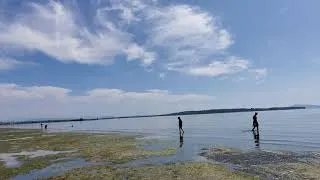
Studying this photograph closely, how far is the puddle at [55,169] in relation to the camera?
26156mm

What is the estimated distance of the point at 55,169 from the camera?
94.2ft

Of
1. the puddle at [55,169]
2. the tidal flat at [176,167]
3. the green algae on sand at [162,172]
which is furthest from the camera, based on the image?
the puddle at [55,169]

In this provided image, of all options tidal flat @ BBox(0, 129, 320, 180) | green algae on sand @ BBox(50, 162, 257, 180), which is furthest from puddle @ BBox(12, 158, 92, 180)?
green algae on sand @ BBox(50, 162, 257, 180)

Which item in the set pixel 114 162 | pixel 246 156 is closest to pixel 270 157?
pixel 246 156

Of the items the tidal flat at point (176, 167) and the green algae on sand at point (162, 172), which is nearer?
the green algae on sand at point (162, 172)

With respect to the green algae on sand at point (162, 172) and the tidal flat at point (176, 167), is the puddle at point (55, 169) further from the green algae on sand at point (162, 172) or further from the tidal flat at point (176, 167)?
the green algae on sand at point (162, 172)

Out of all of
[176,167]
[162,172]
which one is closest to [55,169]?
[162,172]

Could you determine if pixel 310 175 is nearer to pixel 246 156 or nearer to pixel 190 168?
pixel 190 168

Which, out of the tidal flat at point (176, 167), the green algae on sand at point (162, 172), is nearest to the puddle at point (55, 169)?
the tidal flat at point (176, 167)

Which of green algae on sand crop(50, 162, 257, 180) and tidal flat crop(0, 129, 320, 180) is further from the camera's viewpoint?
tidal flat crop(0, 129, 320, 180)

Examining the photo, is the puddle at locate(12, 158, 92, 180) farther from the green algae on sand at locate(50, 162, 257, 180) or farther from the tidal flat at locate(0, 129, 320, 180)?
the green algae on sand at locate(50, 162, 257, 180)

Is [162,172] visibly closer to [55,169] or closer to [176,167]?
[176,167]

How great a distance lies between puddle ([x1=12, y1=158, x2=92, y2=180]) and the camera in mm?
26156

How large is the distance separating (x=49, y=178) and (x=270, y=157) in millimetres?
17182
